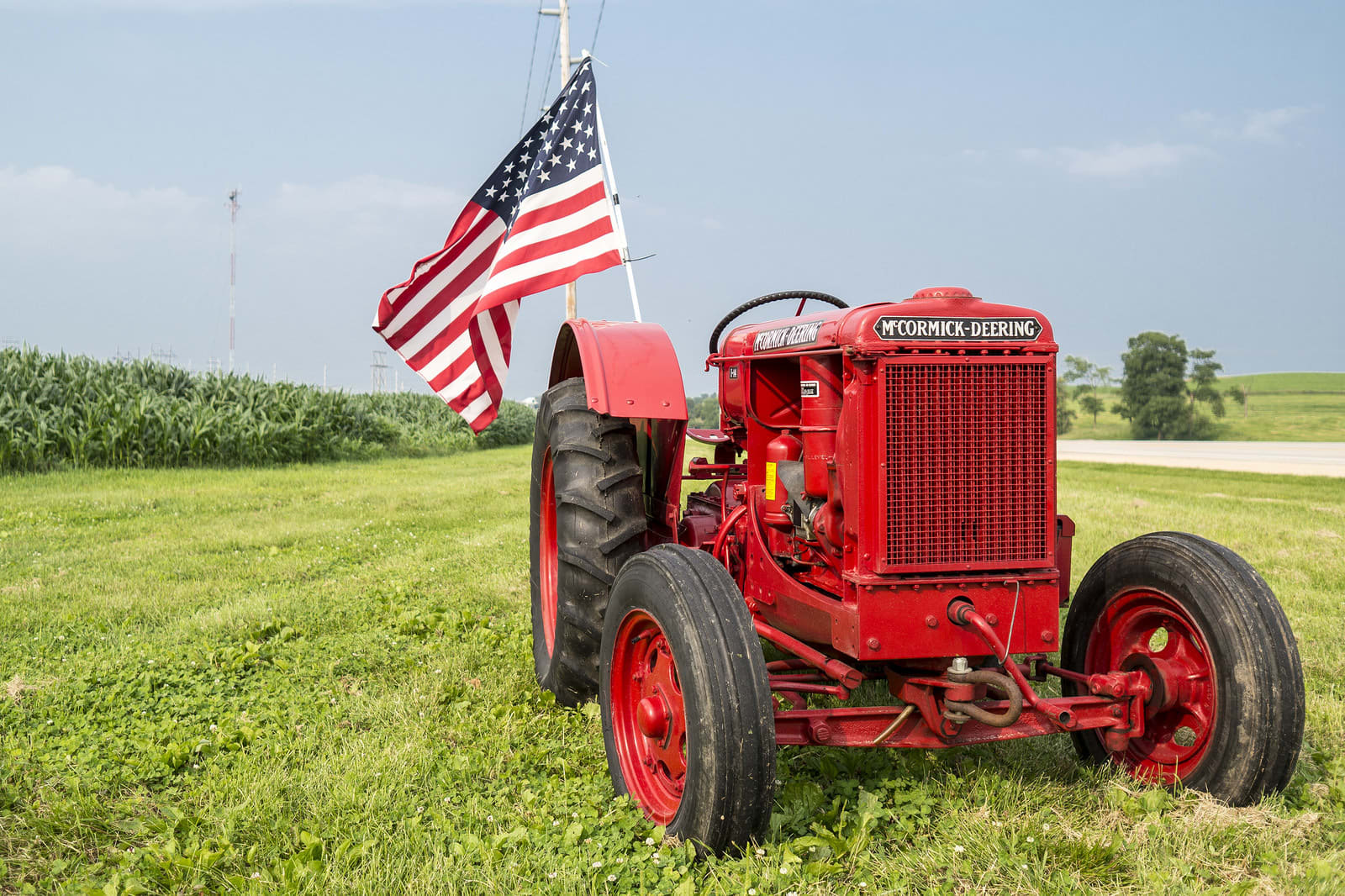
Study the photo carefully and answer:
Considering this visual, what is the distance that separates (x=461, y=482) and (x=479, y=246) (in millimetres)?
6983

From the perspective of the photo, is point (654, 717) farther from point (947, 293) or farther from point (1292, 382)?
point (1292, 382)

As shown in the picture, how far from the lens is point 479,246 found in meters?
6.59

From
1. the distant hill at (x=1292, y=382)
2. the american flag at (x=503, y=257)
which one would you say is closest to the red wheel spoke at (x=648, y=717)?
the american flag at (x=503, y=257)

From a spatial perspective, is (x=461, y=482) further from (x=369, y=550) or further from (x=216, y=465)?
(x=369, y=550)

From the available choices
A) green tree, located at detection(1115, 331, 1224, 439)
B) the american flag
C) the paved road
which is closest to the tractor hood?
the american flag

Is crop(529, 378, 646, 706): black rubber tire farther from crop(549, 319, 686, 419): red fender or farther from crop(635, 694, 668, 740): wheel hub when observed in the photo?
crop(635, 694, 668, 740): wheel hub

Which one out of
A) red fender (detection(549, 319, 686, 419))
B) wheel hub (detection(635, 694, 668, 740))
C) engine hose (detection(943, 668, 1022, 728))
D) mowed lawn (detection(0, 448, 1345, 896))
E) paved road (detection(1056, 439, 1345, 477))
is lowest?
mowed lawn (detection(0, 448, 1345, 896))

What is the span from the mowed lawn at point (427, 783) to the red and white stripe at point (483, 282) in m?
1.45

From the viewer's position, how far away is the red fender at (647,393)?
349 cm

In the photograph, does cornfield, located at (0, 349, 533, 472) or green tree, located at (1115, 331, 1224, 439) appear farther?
green tree, located at (1115, 331, 1224, 439)

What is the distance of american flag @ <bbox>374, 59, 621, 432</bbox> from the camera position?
234 inches

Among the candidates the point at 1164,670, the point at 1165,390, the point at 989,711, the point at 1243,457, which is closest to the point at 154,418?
the point at 989,711

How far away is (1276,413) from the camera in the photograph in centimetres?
5066

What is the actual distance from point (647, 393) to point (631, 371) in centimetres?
14
